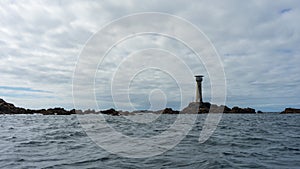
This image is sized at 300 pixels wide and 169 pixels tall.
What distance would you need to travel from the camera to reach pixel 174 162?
11227 mm

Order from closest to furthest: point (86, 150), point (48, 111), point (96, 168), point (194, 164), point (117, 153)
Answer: point (96, 168) → point (194, 164) → point (117, 153) → point (86, 150) → point (48, 111)

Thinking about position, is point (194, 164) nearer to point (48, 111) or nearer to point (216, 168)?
point (216, 168)

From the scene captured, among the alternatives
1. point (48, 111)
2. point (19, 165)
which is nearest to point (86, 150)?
point (19, 165)

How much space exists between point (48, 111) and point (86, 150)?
404ft

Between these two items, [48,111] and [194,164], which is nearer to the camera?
[194,164]

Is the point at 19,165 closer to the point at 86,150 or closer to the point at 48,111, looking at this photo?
the point at 86,150

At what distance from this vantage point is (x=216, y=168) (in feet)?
33.9

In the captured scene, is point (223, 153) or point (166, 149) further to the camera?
point (166, 149)

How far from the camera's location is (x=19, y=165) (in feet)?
35.0

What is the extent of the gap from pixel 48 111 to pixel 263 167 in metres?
131

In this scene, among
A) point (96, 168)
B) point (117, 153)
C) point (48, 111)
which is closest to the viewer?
point (96, 168)

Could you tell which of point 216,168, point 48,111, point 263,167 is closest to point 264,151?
point 263,167

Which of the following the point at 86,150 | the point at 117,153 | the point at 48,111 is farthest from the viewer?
the point at 48,111

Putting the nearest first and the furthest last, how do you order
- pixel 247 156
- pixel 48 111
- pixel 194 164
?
pixel 194 164 < pixel 247 156 < pixel 48 111
